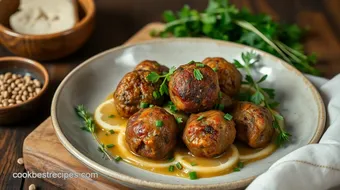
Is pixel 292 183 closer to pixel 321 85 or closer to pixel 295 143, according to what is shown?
pixel 295 143

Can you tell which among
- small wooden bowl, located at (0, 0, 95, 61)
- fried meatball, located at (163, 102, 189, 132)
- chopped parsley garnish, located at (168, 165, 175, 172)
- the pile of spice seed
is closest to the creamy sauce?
chopped parsley garnish, located at (168, 165, 175, 172)

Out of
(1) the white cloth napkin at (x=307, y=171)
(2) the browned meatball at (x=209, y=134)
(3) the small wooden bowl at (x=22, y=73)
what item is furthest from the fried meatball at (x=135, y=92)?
(1) the white cloth napkin at (x=307, y=171)

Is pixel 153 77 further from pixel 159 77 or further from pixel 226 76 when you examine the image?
pixel 226 76

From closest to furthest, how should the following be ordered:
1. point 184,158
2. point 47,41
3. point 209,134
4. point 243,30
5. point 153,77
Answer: point 209,134, point 184,158, point 153,77, point 47,41, point 243,30

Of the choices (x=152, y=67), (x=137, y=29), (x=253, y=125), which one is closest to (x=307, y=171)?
(x=253, y=125)

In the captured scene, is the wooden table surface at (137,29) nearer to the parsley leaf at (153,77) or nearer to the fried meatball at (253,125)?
the parsley leaf at (153,77)

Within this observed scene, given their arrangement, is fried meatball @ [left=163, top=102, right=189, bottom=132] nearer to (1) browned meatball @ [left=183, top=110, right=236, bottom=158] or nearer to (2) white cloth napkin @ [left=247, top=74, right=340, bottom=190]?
(1) browned meatball @ [left=183, top=110, right=236, bottom=158]
